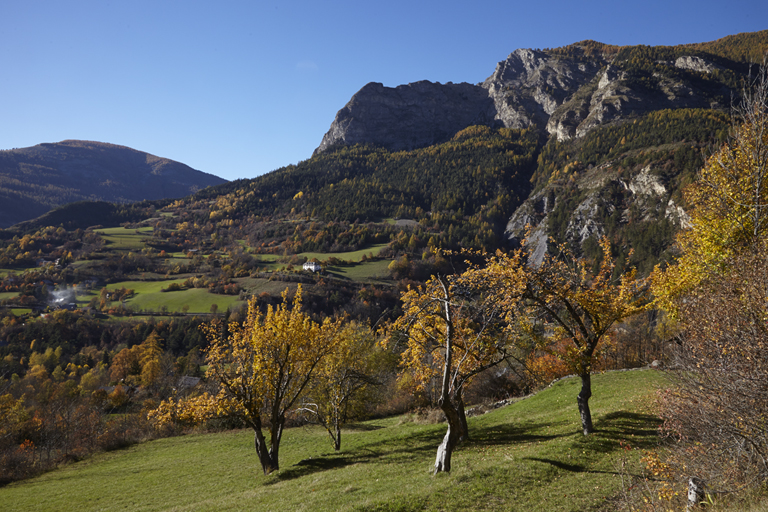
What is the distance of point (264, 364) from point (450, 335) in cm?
1286

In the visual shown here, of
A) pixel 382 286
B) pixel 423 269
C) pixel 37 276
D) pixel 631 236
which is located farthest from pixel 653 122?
pixel 37 276

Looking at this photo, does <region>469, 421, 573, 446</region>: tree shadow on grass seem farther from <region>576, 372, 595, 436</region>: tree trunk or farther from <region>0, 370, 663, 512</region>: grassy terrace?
<region>576, 372, 595, 436</region>: tree trunk

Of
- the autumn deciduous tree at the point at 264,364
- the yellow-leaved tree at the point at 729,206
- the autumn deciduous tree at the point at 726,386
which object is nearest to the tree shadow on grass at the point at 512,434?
A: the autumn deciduous tree at the point at 726,386

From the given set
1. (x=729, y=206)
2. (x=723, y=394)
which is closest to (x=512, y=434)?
(x=723, y=394)

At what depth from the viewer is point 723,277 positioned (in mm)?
11203

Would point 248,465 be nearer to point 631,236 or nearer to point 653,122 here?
point 631,236

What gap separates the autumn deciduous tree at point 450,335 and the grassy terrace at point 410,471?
214 centimetres

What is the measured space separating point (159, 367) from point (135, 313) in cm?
5846

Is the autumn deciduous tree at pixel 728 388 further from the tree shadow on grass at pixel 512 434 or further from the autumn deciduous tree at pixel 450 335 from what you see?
the tree shadow on grass at pixel 512 434

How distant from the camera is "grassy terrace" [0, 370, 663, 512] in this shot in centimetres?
1152

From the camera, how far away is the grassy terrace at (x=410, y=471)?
37.8 feet

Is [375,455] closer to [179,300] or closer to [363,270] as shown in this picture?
[363,270]

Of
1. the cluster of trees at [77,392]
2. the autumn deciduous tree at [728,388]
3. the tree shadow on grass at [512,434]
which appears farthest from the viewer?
the cluster of trees at [77,392]

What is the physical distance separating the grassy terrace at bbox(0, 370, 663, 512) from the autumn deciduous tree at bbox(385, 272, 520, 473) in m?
2.14
